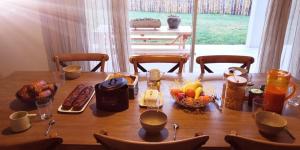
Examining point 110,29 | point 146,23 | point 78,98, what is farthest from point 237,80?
point 146,23

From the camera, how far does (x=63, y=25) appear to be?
2.42m

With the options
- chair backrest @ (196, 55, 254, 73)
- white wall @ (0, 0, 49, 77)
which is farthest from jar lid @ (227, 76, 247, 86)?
white wall @ (0, 0, 49, 77)

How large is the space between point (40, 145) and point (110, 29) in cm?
174

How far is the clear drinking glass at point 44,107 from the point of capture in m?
1.20

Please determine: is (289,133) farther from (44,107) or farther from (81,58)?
(81,58)

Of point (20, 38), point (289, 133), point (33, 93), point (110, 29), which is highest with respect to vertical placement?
point (110, 29)

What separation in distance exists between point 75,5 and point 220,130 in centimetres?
187

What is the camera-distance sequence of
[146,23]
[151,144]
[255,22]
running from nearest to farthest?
1. [151,144]
2. [146,23]
3. [255,22]

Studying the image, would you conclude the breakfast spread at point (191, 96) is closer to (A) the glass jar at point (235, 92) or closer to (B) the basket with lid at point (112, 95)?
(A) the glass jar at point (235, 92)

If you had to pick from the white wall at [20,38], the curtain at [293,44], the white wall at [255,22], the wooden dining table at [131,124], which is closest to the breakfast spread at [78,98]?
the wooden dining table at [131,124]

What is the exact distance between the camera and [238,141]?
93cm

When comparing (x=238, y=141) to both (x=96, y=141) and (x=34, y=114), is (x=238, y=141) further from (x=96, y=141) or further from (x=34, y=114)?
(x=34, y=114)

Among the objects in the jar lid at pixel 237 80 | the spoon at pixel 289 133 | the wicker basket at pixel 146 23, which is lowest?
the spoon at pixel 289 133

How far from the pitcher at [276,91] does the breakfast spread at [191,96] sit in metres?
0.28
